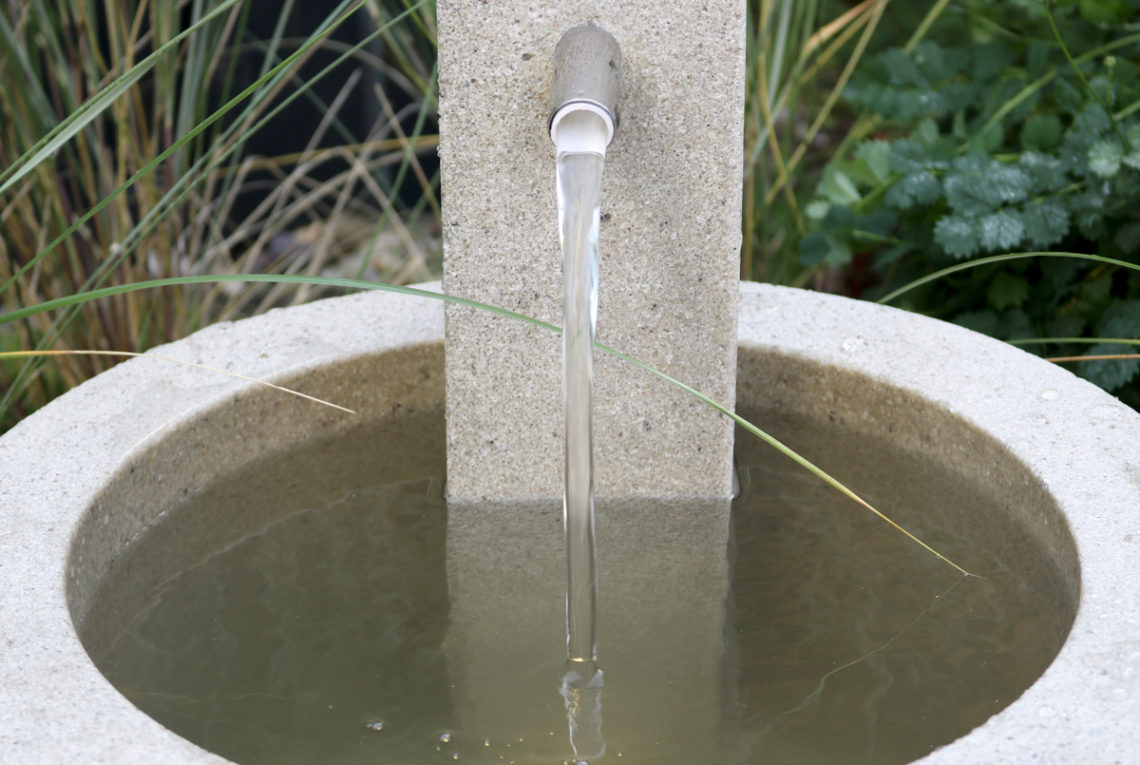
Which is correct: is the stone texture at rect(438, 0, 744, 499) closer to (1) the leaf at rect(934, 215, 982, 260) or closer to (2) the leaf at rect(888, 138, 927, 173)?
(1) the leaf at rect(934, 215, 982, 260)

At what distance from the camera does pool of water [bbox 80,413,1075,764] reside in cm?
105

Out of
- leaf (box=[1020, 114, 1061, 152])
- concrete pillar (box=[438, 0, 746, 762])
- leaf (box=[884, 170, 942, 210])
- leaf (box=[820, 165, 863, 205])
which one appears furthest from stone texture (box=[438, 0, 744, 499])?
leaf (box=[1020, 114, 1061, 152])

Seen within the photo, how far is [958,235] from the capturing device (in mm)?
1788

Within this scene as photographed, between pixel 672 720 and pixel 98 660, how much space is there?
1.68 ft

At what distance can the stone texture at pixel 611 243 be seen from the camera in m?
1.24

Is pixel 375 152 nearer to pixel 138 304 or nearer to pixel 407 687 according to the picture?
pixel 138 304

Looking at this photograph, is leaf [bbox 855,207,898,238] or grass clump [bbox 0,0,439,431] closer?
grass clump [bbox 0,0,439,431]

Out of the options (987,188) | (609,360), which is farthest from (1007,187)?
(609,360)

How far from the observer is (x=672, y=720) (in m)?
1.07

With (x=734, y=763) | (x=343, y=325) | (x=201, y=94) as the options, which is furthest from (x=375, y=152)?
(x=734, y=763)

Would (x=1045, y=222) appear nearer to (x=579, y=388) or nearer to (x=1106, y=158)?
(x=1106, y=158)

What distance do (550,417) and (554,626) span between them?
28cm

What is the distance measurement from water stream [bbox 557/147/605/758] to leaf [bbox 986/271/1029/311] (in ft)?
3.39

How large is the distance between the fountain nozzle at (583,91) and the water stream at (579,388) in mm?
16
